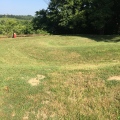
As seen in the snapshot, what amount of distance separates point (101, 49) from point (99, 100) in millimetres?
6484

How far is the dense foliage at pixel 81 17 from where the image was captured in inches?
829

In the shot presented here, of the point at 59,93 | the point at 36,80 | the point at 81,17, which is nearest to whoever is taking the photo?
the point at 59,93

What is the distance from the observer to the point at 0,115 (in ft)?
22.0

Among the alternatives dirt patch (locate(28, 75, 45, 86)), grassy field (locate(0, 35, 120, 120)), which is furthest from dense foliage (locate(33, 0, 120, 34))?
dirt patch (locate(28, 75, 45, 86))

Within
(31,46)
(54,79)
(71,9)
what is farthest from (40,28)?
(54,79)

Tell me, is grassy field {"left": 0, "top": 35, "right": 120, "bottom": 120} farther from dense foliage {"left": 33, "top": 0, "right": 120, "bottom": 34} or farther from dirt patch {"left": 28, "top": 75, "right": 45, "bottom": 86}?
dense foliage {"left": 33, "top": 0, "right": 120, "bottom": 34}

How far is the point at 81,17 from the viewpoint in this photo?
72.0 ft

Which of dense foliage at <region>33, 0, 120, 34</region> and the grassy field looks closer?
the grassy field

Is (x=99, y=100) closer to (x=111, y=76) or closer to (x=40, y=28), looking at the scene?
(x=111, y=76)

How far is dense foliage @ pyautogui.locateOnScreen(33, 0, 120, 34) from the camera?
21.1 metres

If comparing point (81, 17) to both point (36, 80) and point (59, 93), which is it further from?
point (59, 93)

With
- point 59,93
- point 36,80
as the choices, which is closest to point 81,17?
point 36,80

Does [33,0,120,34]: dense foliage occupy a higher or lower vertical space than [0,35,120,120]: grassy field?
higher

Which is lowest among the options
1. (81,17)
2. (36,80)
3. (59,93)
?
(59,93)
